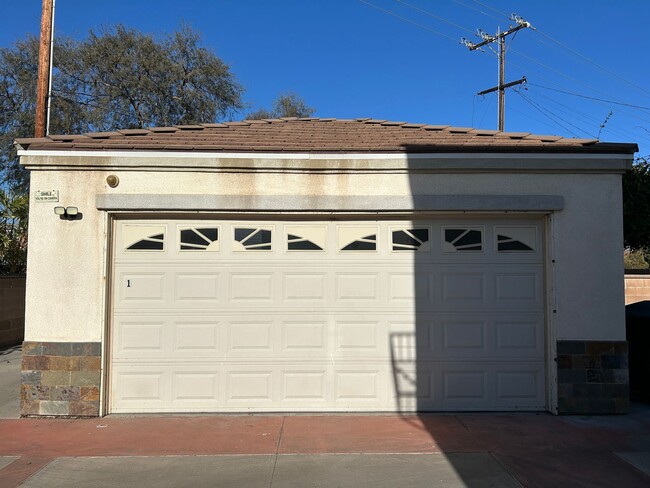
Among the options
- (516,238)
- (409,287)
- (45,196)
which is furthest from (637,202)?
(45,196)

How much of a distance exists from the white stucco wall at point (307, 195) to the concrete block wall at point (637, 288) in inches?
326

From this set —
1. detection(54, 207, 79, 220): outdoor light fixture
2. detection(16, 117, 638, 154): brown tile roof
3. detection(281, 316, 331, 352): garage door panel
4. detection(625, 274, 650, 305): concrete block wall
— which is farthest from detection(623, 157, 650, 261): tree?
detection(54, 207, 79, 220): outdoor light fixture

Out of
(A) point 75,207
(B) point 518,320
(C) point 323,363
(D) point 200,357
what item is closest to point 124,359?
(D) point 200,357

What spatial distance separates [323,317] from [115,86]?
62.7 ft

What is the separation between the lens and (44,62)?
41.0ft

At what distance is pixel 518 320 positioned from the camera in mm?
7594

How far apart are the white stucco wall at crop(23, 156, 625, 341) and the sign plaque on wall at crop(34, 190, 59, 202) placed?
6 centimetres

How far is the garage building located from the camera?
7410mm

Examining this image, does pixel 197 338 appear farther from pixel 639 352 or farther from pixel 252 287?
A: pixel 639 352

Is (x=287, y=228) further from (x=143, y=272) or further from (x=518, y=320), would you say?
(x=518, y=320)

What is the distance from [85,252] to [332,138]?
12.2 feet

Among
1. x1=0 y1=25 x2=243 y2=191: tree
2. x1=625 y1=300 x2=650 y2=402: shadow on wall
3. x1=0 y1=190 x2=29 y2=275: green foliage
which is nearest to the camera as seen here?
x1=625 y1=300 x2=650 y2=402: shadow on wall

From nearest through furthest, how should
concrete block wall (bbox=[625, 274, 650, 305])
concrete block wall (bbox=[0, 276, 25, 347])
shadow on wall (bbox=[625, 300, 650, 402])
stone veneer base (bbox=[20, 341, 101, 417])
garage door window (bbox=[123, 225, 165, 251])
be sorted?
stone veneer base (bbox=[20, 341, 101, 417]) → garage door window (bbox=[123, 225, 165, 251]) → shadow on wall (bbox=[625, 300, 650, 402]) → concrete block wall (bbox=[0, 276, 25, 347]) → concrete block wall (bbox=[625, 274, 650, 305])

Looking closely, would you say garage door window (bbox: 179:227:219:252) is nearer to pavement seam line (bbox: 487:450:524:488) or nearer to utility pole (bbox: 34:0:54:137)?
pavement seam line (bbox: 487:450:524:488)
